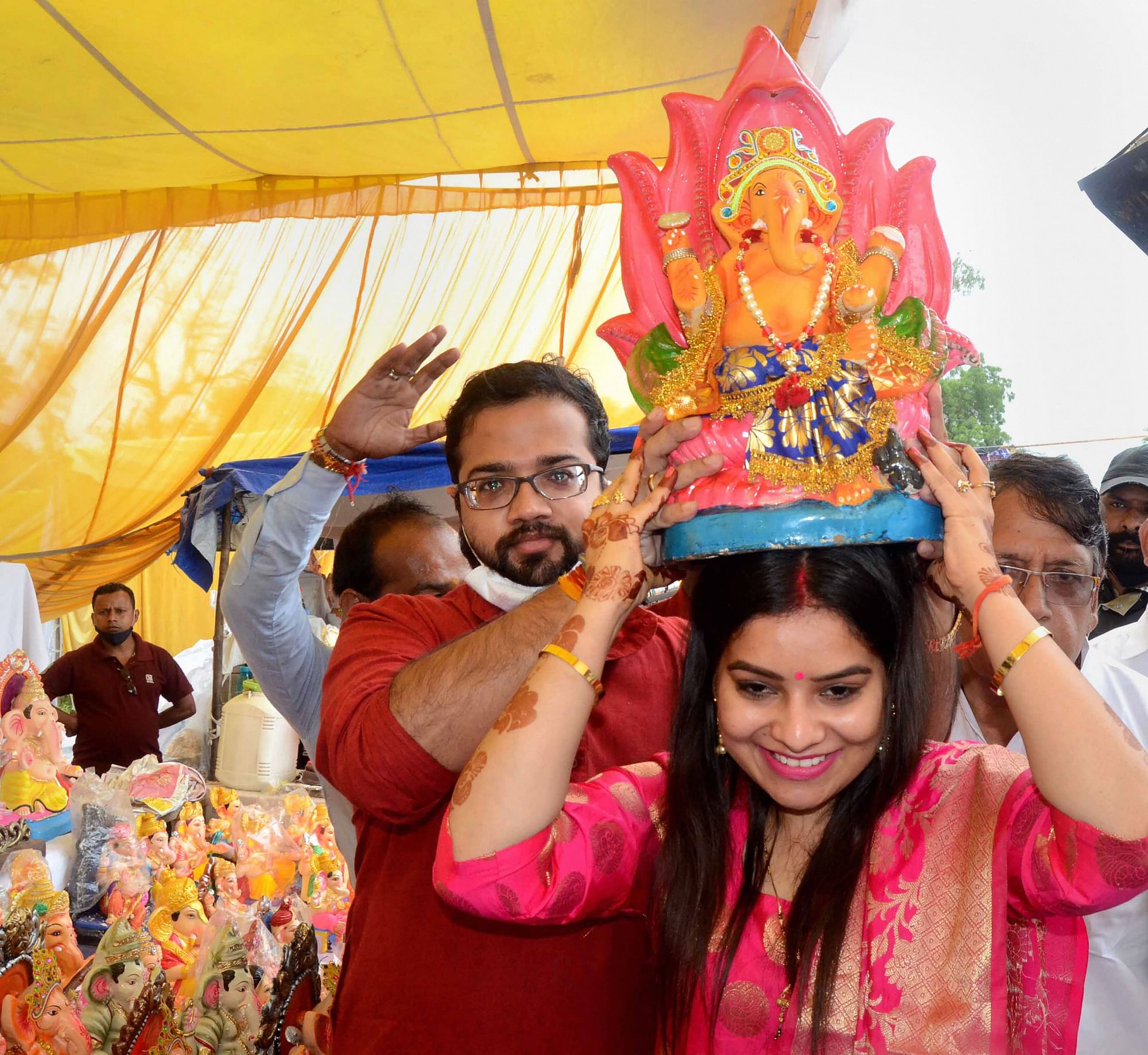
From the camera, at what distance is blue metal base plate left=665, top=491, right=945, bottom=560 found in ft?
3.78

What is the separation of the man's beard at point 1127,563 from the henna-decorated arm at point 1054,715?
7.65ft

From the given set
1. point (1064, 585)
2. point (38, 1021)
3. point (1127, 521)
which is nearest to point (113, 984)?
point (38, 1021)

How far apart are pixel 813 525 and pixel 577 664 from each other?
33 cm

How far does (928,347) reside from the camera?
1.24 meters

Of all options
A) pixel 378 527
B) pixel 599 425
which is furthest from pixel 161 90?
pixel 599 425

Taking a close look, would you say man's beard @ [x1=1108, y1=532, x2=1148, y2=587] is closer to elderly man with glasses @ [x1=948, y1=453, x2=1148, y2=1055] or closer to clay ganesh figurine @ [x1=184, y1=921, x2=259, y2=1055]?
elderly man with glasses @ [x1=948, y1=453, x2=1148, y2=1055]

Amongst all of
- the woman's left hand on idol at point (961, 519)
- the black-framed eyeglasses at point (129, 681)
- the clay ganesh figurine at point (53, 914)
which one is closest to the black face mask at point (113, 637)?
the black-framed eyeglasses at point (129, 681)

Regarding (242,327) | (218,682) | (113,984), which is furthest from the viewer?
(218,682)

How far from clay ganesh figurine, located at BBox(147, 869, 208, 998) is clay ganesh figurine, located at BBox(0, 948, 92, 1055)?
0.23 metres

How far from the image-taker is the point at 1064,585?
5.92 feet

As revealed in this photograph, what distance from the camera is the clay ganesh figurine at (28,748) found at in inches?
123

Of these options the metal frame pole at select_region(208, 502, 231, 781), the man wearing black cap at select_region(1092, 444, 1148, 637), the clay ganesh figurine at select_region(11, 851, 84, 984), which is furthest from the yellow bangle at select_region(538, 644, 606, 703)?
the metal frame pole at select_region(208, 502, 231, 781)

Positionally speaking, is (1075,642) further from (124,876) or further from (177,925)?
(124,876)

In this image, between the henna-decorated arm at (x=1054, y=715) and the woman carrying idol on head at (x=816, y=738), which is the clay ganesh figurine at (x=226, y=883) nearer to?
the woman carrying idol on head at (x=816, y=738)
